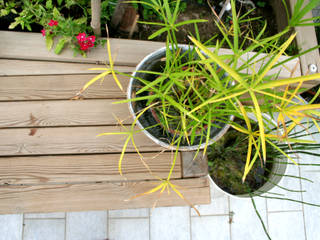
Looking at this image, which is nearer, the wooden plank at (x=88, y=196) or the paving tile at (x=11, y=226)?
the wooden plank at (x=88, y=196)

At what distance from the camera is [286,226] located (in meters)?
1.42

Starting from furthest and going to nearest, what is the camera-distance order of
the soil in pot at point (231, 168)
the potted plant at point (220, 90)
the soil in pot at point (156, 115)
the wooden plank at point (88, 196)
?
the soil in pot at point (231, 168), the wooden plank at point (88, 196), the soil in pot at point (156, 115), the potted plant at point (220, 90)

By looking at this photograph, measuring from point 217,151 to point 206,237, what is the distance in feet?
1.91

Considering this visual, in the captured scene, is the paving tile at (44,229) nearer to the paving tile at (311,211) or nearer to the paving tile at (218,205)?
the paving tile at (218,205)

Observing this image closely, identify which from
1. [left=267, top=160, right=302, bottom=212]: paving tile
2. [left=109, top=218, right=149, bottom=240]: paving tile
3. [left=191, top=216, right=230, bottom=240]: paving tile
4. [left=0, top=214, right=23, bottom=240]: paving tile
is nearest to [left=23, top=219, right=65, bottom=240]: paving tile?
[left=0, top=214, right=23, bottom=240]: paving tile

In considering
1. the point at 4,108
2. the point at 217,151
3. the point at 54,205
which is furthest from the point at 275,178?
the point at 4,108

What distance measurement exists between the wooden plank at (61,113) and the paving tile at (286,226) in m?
1.16

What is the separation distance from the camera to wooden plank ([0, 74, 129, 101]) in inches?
36.2

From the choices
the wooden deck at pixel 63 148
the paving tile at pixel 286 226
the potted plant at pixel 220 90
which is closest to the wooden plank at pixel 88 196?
the wooden deck at pixel 63 148

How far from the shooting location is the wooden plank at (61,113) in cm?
90

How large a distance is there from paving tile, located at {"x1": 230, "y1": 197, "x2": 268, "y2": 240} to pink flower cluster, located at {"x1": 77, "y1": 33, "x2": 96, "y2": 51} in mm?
1170

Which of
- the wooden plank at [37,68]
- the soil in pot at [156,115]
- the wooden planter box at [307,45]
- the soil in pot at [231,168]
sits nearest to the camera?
the soil in pot at [156,115]

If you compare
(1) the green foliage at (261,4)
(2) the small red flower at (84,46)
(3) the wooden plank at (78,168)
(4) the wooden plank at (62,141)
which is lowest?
(3) the wooden plank at (78,168)

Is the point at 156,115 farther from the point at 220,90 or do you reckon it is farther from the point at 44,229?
the point at 44,229
